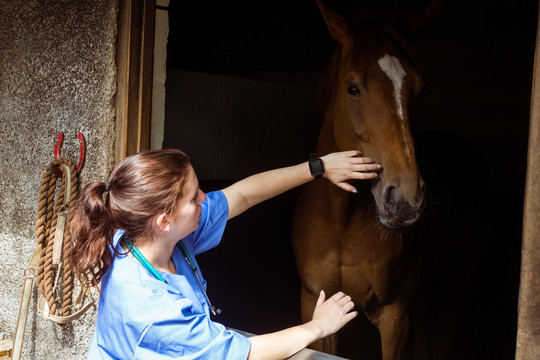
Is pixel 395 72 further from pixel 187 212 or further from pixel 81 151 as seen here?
pixel 81 151

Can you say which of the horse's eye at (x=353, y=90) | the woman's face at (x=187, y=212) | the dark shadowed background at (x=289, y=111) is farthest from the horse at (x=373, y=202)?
the dark shadowed background at (x=289, y=111)

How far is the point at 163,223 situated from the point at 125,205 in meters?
0.09

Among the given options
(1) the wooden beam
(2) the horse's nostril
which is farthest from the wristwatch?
(1) the wooden beam

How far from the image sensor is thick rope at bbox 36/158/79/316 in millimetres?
1922

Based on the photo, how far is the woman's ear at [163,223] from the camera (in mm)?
1138

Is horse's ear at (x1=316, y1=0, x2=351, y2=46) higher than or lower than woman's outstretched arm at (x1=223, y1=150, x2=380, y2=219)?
higher

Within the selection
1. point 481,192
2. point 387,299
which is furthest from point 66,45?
point 481,192

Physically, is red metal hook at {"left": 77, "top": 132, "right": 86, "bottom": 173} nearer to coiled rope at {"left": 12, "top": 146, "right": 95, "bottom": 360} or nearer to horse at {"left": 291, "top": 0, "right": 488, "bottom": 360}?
coiled rope at {"left": 12, "top": 146, "right": 95, "bottom": 360}

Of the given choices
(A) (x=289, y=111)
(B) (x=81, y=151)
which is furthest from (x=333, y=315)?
(A) (x=289, y=111)

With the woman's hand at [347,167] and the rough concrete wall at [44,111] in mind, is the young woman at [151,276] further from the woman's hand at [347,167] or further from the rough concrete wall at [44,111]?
the rough concrete wall at [44,111]

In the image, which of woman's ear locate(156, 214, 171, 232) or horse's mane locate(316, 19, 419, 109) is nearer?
woman's ear locate(156, 214, 171, 232)

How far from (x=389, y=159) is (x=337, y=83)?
22.6 inches

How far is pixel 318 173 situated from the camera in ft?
5.02

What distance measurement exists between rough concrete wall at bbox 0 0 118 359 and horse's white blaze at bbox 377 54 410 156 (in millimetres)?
933
